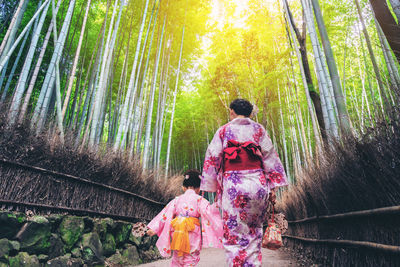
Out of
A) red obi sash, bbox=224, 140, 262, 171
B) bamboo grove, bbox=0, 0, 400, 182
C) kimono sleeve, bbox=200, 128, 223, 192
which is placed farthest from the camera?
bamboo grove, bbox=0, 0, 400, 182

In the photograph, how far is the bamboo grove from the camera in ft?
12.4

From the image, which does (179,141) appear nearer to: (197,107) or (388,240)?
(197,107)

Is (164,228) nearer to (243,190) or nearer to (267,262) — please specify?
(243,190)

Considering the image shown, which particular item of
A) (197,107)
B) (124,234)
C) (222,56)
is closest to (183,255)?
(124,234)

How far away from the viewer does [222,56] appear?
929cm

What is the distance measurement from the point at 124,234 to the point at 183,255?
89.9 inches

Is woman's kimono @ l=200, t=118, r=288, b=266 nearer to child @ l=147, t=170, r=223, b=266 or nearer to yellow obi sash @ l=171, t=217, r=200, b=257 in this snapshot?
child @ l=147, t=170, r=223, b=266

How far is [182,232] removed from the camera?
6.52 ft

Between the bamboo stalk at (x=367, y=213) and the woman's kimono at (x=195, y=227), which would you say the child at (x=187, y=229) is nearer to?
the woman's kimono at (x=195, y=227)

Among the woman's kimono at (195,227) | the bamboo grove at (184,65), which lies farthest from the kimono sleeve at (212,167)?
the bamboo grove at (184,65)

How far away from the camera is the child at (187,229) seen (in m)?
1.96

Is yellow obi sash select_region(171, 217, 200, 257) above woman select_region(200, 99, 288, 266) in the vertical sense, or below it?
below

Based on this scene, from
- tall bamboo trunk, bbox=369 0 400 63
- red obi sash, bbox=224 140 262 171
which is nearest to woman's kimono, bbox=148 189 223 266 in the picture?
red obi sash, bbox=224 140 262 171

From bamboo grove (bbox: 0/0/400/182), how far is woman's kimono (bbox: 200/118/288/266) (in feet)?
2.96
